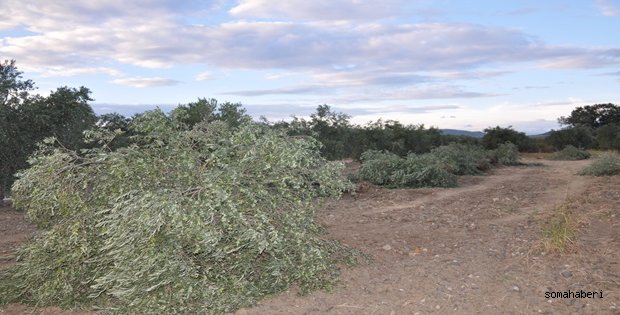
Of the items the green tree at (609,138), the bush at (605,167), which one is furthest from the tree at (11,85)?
the green tree at (609,138)

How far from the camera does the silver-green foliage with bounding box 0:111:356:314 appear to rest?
483 centimetres

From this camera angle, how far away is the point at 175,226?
189 inches

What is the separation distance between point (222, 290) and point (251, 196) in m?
0.88

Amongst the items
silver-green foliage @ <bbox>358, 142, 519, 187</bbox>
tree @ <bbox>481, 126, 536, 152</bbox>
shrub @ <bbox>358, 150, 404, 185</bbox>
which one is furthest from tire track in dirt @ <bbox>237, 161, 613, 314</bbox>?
tree @ <bbox>481, 126, 536, 152</bbox>

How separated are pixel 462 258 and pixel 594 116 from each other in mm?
50049

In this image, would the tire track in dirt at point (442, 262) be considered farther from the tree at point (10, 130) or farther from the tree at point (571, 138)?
the tree at point (571, 138)

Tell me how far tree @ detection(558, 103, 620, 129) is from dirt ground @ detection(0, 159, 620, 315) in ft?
141

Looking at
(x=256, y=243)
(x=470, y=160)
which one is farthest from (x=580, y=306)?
(x=470, y=160)

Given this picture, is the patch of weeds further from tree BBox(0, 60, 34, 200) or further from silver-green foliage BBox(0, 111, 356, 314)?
tree BBox(0, 60, 34, 200)

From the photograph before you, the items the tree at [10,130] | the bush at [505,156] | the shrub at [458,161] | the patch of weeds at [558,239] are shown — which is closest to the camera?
the patch of weeds at [558,239]

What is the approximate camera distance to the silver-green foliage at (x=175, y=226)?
190 inches

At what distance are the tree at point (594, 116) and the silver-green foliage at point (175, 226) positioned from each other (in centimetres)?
4909

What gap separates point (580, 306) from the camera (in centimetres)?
504

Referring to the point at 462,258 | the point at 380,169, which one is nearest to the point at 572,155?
the point at 380,169
